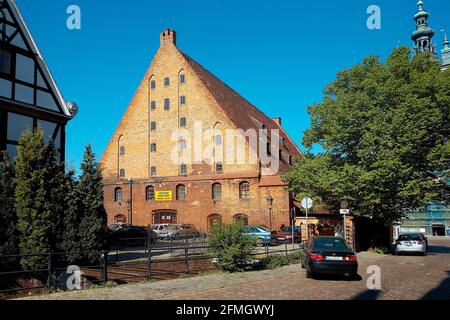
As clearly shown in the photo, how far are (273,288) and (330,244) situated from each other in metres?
3.25

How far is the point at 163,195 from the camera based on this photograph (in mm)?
44312

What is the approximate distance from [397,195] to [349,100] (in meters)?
6.55

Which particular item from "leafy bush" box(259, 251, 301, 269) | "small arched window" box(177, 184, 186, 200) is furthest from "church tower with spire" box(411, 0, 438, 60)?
"leafy bush" box(259, 251, 301, 269)

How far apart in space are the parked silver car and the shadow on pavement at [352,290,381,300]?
52.0 ft

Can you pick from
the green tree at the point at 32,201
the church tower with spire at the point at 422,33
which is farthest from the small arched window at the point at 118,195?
the church tower with spire at the point at 422,33

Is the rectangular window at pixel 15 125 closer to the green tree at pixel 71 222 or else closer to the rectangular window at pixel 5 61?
the rectangular window at pixel 5 61

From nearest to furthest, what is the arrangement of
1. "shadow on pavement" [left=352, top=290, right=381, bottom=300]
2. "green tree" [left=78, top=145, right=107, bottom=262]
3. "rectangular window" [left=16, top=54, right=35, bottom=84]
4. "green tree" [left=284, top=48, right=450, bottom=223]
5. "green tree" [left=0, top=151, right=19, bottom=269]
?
"shadow on pavement" [left=352, top=290, right=381, bottom=300] → "green tree" [left=0, top=151, right=19, bottom=269] → "green tree" [left=78, top=145, right=107, bottom=262] → "rectangular window" [left=16, top=54, right=35, bottom=84] → "green tree" [left=284, top=48, right=450, bottom=223]

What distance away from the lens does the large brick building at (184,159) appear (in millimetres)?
40875

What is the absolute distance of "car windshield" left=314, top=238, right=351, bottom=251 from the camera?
45.9ft

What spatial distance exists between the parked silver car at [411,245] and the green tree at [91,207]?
1789 centimetres

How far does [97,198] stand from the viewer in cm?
1778

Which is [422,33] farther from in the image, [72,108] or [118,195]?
[72,108]

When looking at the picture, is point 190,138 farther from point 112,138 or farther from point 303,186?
point 303,186

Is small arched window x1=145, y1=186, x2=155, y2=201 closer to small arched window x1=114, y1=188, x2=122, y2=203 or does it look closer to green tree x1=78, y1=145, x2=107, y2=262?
small arched window x1=114, y1=188, x2=122, y2=203
